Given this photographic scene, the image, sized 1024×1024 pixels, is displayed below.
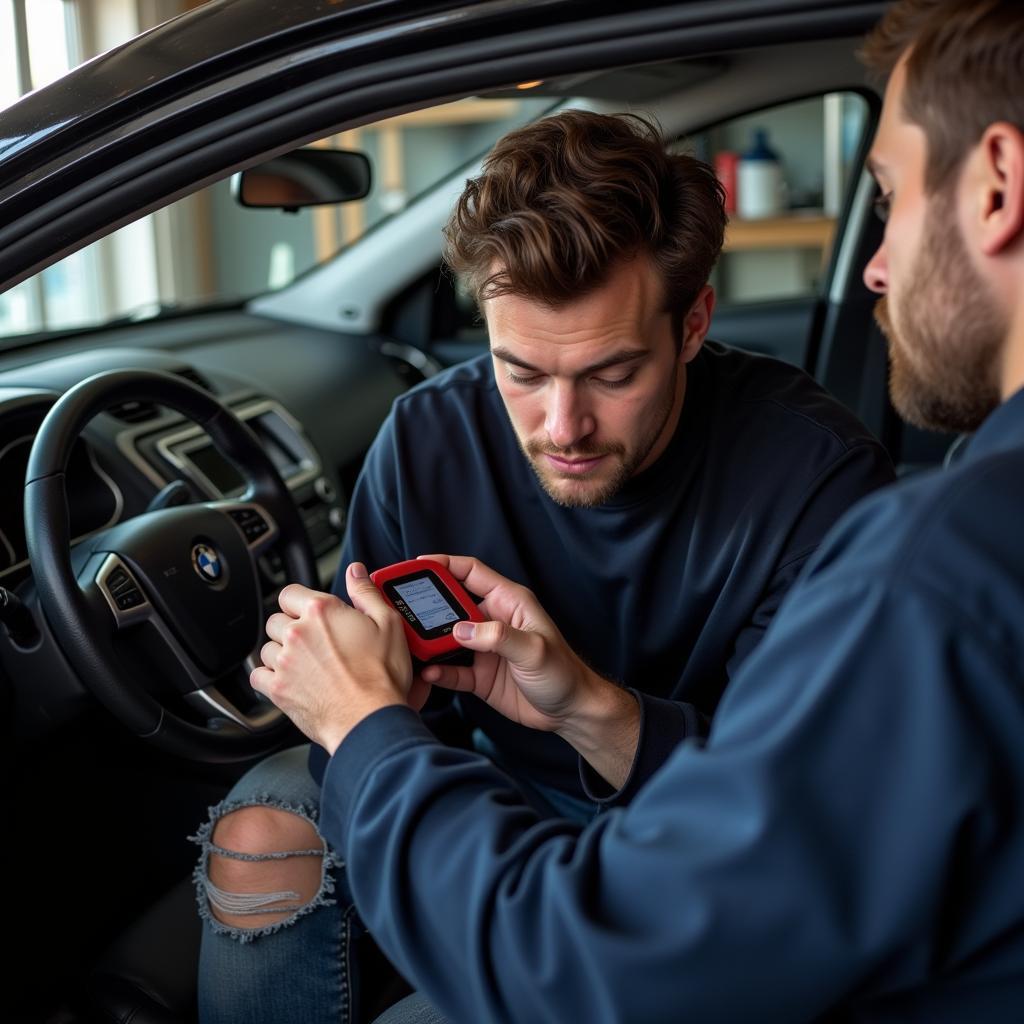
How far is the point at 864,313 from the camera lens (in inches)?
97.7

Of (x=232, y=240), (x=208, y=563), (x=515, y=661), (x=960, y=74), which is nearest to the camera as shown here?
(x=960, y=74)

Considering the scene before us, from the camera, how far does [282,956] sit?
1.30 meters

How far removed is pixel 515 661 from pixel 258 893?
45cm

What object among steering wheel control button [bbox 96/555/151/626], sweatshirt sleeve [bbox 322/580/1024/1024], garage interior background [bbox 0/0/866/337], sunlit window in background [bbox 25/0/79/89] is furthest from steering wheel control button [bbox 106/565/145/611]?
sunlit window in background [bbox 25/0/79/89]

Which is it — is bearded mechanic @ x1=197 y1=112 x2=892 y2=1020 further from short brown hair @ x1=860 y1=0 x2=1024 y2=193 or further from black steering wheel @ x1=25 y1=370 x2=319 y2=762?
short brown hair @ x1=860 y1=0 x2=1024 y2=193

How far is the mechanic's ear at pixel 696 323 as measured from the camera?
1.38m

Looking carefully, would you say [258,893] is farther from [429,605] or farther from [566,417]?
[566,417]

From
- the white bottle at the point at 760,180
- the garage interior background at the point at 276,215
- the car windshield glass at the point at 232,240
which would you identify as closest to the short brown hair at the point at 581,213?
the garage interior background at the point at 276,215

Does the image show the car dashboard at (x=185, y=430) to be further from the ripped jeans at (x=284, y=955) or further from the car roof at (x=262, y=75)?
the car roof at (x=262, y=75)

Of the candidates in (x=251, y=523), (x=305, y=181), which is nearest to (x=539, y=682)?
(x=251, y=523)

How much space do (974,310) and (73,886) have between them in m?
1.32

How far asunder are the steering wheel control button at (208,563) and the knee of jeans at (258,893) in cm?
28

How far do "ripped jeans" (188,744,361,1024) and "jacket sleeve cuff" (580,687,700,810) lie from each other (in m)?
0.32

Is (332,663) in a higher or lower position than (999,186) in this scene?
lower
